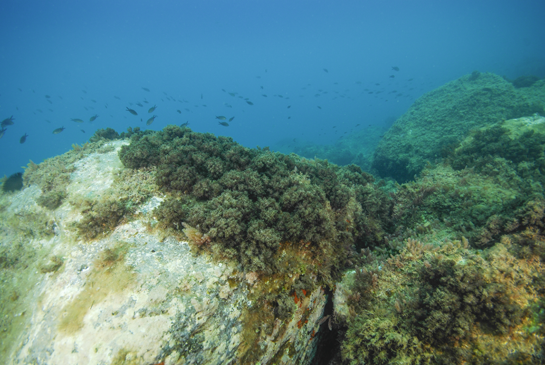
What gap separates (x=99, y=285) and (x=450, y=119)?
24590 mm

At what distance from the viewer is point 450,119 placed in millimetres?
18016

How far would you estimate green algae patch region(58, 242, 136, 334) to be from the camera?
3.98 m

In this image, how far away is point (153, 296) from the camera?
4.00m

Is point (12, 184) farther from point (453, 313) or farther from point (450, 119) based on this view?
point (450, 119)

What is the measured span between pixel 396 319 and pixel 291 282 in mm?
2245

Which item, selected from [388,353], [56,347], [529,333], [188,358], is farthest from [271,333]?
[529,333]

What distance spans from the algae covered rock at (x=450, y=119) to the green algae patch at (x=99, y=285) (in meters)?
17.8

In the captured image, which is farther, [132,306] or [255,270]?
[255,270]

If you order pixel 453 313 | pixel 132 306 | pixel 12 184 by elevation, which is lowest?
pixel 12 184

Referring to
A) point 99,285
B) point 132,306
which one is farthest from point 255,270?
point 99,285

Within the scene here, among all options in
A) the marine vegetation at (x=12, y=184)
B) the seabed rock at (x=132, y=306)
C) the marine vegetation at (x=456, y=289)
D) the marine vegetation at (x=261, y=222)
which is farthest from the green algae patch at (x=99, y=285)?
the marine vegetation at (x=12, y=184)

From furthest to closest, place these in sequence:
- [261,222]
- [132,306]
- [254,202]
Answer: [254,202], [261,222], [132,306]

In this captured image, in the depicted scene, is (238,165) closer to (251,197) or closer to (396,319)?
(251,197)

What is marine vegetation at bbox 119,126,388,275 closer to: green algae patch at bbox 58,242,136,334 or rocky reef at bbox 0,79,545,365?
rocky reef at bbox 0,79,545,365
